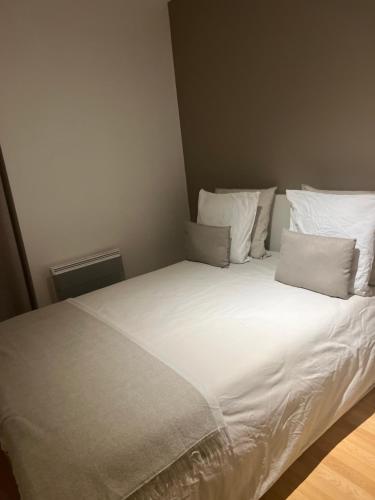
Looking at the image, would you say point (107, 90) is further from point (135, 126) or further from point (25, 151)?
point (25, 151)

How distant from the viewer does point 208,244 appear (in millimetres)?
2580

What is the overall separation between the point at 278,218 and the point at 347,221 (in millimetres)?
662

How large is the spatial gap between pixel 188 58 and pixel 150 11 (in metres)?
0.50

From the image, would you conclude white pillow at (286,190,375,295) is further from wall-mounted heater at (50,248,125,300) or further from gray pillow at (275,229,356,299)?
wall-mounted heater at (50,248,125,300)

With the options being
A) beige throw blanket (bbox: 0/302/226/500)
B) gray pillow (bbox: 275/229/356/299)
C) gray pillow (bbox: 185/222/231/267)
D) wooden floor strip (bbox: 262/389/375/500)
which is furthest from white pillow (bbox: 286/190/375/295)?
beige throw blanket (bbox: 0/302/226/500)

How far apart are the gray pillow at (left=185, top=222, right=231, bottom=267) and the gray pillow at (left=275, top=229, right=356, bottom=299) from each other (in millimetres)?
507

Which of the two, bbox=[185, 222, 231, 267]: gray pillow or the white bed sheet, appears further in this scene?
bbox=[185, 222, 231, 267]: gray pillow

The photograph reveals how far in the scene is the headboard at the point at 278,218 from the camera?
8.21 ft

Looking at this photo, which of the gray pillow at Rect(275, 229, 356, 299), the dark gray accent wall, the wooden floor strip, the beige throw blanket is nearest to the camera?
the beige throw blanket

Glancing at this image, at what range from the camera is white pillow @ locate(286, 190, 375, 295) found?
1.87m

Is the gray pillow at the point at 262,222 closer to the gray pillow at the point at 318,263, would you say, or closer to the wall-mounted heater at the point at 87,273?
the gray pillow at the point at 318,263

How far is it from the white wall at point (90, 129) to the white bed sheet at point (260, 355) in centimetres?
97

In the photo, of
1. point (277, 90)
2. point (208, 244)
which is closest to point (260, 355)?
point (208, 244)

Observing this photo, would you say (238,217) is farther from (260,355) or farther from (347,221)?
(260,355)
